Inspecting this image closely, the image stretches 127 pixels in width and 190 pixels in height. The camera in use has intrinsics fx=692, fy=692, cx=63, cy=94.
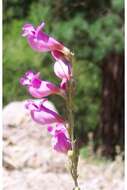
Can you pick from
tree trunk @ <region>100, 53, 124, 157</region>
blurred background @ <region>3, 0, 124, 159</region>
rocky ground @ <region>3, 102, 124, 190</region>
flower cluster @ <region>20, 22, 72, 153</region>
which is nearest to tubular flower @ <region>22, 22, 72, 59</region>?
flower cluster @ <region>20, 22, 72, 153</region>

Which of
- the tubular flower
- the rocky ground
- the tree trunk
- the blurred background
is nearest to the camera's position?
the tubular flower

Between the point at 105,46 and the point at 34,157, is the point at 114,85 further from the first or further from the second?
the point at 34,157

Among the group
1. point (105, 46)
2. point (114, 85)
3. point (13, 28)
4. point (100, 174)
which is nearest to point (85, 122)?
point (114, 85)

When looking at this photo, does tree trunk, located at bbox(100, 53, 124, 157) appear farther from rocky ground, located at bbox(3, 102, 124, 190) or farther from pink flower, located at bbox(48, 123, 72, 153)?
pink flower, located at bbox(48, 123, 72, 153)

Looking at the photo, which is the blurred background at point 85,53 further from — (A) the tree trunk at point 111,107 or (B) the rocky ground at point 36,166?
(B) the rocky ground at point 36,166

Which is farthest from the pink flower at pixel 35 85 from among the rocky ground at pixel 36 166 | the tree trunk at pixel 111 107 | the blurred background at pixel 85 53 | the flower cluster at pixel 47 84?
the tree trunk at pixel 111 107

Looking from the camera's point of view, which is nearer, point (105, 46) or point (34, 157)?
point (34, 157)

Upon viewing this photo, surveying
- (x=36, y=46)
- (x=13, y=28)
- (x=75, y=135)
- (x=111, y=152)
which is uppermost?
(x=13, y=28)

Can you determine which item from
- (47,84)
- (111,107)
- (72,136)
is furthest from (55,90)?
(111,107)
